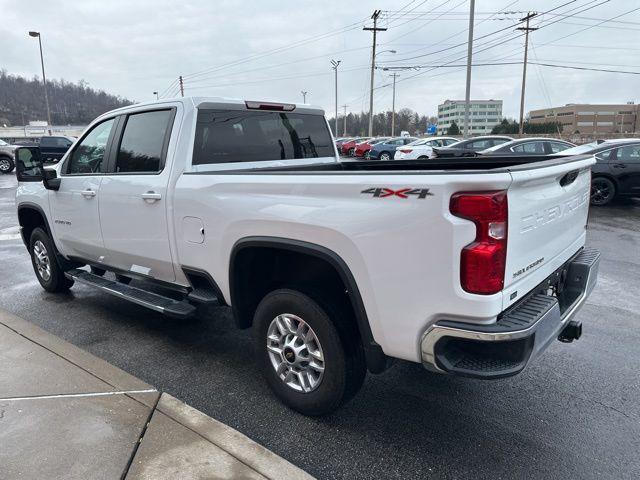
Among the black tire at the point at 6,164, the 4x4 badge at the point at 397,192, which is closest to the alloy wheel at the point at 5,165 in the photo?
the black tire at the point at 6,164

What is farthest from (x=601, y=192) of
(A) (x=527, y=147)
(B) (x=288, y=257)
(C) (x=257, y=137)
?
(B) (x=288, y=257)

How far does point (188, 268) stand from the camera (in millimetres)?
3773

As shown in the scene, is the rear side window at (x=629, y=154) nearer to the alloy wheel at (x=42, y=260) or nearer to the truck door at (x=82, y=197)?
the truck door at (x=82, y=197)

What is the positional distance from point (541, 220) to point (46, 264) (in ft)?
17.7

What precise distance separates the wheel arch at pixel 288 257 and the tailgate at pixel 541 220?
30.0 inches

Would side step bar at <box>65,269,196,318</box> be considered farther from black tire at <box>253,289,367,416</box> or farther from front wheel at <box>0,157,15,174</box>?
front wheel at <box>0,157,15,174</box>

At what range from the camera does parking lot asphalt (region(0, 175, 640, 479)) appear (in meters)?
2.76

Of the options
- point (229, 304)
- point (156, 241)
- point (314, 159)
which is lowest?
point (229, 304)

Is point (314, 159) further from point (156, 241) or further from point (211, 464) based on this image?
point (211, 464)

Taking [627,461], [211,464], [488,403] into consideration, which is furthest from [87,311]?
[627,461]

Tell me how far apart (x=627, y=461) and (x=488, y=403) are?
84 centimetres

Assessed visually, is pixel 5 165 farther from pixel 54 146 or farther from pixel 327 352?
pixel 327 352

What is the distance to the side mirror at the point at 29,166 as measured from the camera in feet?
17.5

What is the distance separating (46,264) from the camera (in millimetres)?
5805
